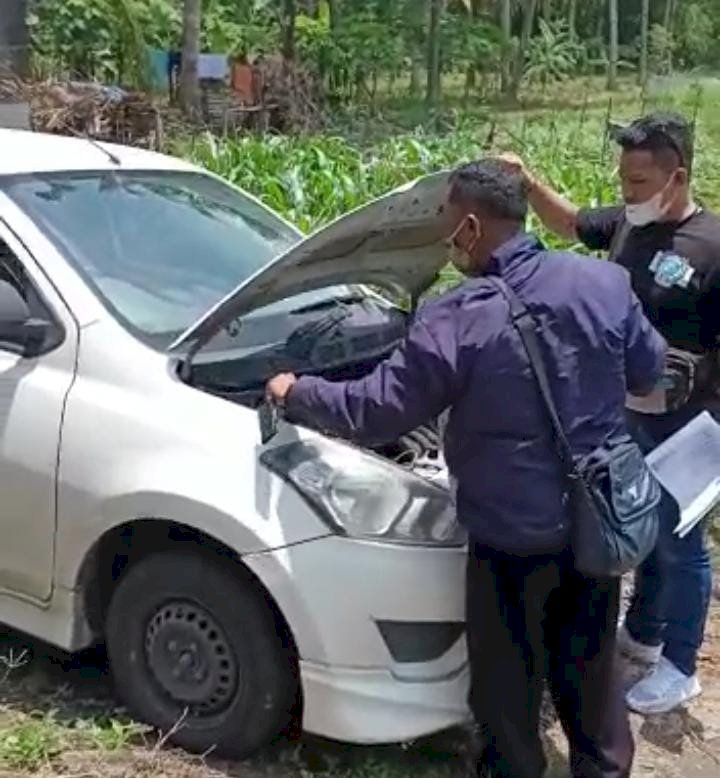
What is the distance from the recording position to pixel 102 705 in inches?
171

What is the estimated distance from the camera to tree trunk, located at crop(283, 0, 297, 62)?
21016 mm

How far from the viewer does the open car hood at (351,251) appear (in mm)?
3979

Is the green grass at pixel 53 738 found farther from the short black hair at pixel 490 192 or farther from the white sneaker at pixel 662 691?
the short black hair at pixel 490 192

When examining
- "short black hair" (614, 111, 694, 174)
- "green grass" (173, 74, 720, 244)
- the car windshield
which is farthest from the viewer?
"green grass" (173, 74, 720, 244)

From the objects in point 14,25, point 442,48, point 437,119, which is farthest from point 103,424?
point 442,48

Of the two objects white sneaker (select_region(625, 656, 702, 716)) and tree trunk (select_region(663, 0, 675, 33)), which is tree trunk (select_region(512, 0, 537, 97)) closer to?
tree trunk (select_region(663, 0, 675, 33))

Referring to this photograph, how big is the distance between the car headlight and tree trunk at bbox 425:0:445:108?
65.3 ft

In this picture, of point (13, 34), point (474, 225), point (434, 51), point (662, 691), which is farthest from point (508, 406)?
point (434, 51)

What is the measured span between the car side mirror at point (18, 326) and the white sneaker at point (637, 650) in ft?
6.78

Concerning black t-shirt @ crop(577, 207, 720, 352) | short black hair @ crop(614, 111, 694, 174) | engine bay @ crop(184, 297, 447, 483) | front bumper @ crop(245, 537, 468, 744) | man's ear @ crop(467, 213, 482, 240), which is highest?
short black hair @ crop(614, 111, 694, 174)

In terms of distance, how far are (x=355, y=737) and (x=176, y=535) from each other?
749 millimetres

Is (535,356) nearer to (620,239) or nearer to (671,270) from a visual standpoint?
(671,270)

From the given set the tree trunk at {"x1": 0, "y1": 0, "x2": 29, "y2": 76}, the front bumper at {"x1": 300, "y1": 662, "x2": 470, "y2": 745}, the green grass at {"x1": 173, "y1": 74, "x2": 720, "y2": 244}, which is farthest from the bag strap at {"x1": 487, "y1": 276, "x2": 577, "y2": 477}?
the tree trunk at {"x1": 0, "y1": 0, "x2": 29, "y2": 76}

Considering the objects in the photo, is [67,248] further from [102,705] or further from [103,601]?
[102,705]
